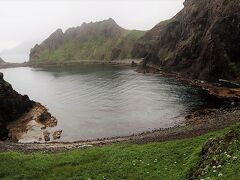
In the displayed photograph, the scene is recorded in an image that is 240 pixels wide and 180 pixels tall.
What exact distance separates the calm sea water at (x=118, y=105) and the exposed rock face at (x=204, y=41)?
11.9 m

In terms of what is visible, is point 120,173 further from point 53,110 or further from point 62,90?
point 62,90

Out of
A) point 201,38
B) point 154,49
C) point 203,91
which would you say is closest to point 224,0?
point 201,38

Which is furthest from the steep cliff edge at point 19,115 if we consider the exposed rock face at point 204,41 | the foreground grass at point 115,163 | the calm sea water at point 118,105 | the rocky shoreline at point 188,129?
the exposed rock face at point 204,41

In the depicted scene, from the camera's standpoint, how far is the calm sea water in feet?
239

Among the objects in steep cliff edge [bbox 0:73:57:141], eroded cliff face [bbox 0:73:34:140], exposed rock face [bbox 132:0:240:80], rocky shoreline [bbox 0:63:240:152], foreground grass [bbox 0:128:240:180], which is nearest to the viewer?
foreground grass [bbox 0:128:240:180]

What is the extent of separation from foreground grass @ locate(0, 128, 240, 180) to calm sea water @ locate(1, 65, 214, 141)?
93.5 ft

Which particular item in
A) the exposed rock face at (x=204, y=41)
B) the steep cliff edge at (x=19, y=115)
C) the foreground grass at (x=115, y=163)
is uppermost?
the exposed rock face at (x=204, y=41)

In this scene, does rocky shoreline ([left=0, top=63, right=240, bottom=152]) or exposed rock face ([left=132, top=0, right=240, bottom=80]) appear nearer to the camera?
rocky shoreline ([left=0, top=63, right=240, bottom=152])

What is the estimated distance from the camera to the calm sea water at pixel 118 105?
7275 centimetres

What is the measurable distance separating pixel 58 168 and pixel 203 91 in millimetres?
70364

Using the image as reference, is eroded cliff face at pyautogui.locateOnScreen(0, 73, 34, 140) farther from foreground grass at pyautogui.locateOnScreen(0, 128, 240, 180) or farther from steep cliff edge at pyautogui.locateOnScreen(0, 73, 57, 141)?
foreground grass at pyautogui.locateOnScreen(0, 128, 240, 180)

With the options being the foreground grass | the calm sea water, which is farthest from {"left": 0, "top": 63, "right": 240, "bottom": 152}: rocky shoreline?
the foreground grass

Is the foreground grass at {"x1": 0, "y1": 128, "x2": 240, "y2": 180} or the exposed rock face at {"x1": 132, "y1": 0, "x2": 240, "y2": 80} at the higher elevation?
the exposed rock face at {"x1": 132, "y1": 0, "x2": 240, "y2": 80}

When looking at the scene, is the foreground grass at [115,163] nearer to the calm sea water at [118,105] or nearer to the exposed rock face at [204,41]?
the calm sea water at [118,105]
